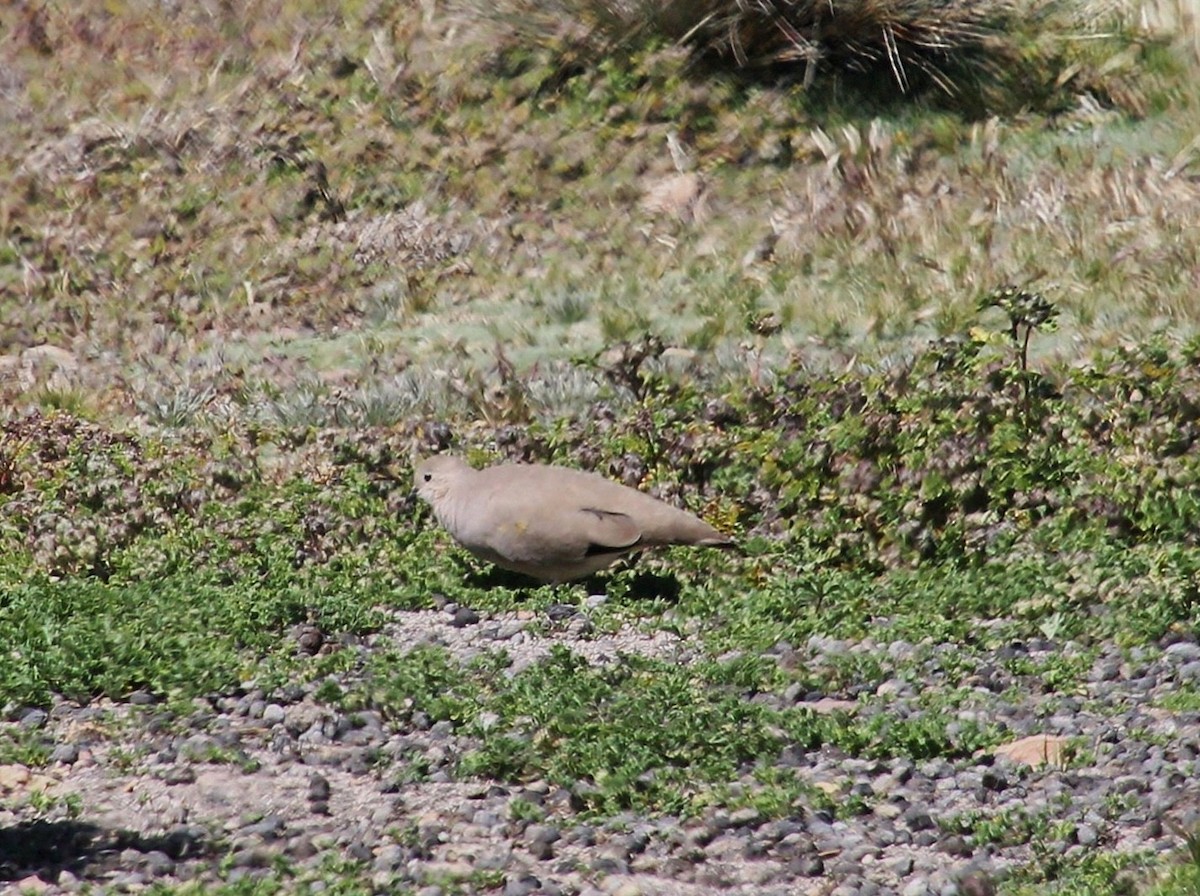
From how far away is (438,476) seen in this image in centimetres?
881

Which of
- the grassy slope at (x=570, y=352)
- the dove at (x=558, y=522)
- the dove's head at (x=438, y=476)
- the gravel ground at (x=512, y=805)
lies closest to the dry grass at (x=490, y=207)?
the grassy slope at (x=570, y=352)

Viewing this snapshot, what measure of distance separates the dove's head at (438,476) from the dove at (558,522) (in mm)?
136

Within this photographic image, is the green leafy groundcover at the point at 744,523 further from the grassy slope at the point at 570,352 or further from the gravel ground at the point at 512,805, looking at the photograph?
the gravel ground at the point at 512,805

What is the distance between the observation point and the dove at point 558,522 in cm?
819

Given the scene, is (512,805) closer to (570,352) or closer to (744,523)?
(744,523)

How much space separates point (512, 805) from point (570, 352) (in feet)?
17.5

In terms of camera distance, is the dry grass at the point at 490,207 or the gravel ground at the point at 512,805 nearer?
the gravel ground at the point at 512,805

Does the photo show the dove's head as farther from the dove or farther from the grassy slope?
the grassy slope

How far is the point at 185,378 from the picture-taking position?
12.1 metres

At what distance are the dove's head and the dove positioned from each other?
0.14 metres

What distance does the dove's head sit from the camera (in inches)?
344

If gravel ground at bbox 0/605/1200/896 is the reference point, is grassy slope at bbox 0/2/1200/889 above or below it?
below

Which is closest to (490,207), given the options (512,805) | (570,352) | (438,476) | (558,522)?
(570,352)

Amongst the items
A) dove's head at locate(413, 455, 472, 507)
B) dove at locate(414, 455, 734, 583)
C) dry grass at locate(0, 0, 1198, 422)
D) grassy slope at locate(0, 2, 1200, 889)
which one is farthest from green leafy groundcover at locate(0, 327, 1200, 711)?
dry grass at locate(0, 0, 1198, 422)
